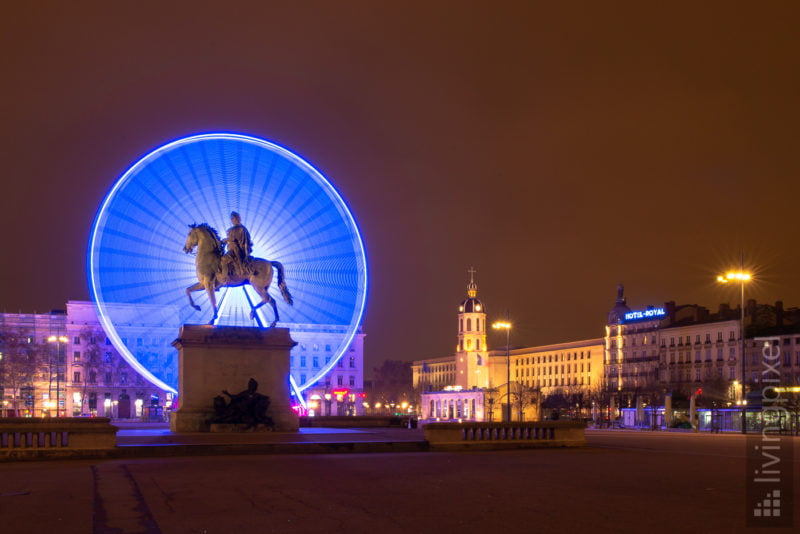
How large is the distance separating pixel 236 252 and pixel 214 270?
983 millimetres

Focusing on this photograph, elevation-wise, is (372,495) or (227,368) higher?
(227,368)

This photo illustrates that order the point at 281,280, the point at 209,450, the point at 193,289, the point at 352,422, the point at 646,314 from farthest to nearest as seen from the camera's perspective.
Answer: the point at 646,314, the point at 352,422, the point at 281,280, the point at 193,289, the point at 209,450

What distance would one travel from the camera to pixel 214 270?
3444 cm

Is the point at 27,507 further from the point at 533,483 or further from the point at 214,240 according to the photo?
the point at 214,240

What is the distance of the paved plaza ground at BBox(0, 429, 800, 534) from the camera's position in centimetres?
1195

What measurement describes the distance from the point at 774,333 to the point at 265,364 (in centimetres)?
8944

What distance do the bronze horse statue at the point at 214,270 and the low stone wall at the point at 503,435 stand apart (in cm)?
1107

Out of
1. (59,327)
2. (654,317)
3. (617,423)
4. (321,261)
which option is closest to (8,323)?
(59,327)

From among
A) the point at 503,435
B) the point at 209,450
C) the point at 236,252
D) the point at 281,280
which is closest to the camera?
the point at 209,450

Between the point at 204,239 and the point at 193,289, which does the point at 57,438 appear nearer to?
the point at 204,239

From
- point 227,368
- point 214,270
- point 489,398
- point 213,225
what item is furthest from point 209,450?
point 489,398

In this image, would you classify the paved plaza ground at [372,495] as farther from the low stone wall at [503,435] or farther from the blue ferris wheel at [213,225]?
the blue ferris wheel at [213,225]

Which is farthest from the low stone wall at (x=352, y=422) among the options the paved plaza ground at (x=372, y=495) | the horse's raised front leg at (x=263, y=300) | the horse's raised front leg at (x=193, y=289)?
the paved plaza ground at (x=372, y=495)

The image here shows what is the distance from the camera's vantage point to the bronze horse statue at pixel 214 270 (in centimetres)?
3438
